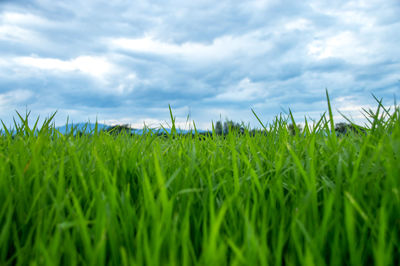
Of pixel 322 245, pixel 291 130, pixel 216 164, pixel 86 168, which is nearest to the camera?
pixel 322 245

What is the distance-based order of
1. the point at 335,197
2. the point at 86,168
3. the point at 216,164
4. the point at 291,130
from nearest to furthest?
the point at 335,197 < the point at 86,168 < the point at 216,164 < the point at 291,130

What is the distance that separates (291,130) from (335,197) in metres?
1.51

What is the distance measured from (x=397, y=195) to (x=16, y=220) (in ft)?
5.20

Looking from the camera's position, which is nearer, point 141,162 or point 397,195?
point 397,195

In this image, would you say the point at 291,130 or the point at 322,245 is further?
the point at 291,130

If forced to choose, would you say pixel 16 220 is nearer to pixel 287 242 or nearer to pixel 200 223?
pixel 200 223

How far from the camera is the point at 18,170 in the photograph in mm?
1326

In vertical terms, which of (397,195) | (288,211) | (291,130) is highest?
(291,130)

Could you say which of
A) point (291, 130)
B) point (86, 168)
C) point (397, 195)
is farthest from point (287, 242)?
point (291, 130)

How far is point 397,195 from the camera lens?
110 cm

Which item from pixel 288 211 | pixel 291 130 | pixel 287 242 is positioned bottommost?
pixel 287 242

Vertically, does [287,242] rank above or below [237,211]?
below

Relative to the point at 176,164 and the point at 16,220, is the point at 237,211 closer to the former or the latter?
the point at 176,164

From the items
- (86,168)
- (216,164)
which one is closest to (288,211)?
(216,164)
